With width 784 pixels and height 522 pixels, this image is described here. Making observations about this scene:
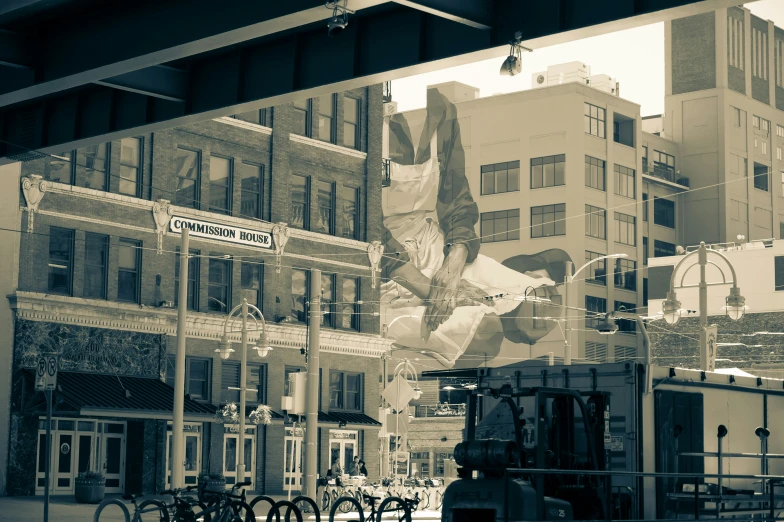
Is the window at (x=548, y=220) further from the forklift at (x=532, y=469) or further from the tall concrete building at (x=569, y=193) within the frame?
the forklift at (x=532, y=469)

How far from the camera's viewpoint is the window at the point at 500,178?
338 feet

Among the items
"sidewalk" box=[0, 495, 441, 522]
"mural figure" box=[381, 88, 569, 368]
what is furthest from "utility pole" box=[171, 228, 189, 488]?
"mural figure" box=[381, 88, 569, 368]

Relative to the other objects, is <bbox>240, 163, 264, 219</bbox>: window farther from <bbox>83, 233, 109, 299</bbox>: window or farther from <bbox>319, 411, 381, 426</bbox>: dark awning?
<bbox>319, 411, 381, 426</bbox>: dark awning

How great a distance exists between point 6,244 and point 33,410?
628 cm

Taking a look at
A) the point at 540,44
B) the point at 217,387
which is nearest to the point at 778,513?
the point at 540,44

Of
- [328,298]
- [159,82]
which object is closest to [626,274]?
[328,298]

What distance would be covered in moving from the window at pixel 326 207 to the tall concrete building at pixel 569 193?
1551 inches

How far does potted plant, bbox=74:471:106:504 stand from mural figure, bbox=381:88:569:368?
2467 inches

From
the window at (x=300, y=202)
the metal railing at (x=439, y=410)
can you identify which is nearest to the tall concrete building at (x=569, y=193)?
the metal railing at (x=439, y=410)

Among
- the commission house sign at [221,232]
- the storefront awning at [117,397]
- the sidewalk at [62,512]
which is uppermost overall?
the commission house sign at [221,232]

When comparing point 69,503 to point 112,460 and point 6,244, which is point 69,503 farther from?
point 6,244

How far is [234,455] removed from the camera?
5225 cm

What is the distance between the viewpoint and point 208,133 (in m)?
52.7

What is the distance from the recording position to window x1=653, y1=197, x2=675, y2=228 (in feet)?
359
